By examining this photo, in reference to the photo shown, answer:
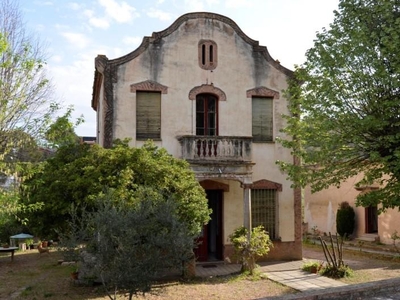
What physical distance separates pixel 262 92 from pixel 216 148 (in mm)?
3419

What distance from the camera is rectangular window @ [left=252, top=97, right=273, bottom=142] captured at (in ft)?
54.5

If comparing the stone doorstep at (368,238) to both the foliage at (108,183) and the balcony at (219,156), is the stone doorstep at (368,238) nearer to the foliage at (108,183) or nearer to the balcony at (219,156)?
the balcony at (219,156)

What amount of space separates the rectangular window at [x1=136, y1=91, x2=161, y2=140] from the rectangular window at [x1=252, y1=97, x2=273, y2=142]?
391cm

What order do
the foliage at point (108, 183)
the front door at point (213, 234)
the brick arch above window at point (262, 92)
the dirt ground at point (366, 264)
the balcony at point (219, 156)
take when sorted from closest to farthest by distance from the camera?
the foliage at point (108, 183)
the dirt ground at point (366, 264)
the balcony at point (219, 156)
the front door at point (213, 234)
the brick arch above window at point (262, 92)

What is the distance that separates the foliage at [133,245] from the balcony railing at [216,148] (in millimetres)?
6207

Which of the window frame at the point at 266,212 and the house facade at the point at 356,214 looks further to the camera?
the house facade at the point at 356,214

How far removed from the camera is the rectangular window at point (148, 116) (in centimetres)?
1540

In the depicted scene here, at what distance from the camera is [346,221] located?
22312mm

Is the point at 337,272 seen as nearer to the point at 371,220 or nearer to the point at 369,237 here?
the point at 369,237

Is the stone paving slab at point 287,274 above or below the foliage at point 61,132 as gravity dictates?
below

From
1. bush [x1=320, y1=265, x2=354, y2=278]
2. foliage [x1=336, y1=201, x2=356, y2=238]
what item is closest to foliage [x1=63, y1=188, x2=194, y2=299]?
bush [x1=320, y1=265, x2=354, y2=278]

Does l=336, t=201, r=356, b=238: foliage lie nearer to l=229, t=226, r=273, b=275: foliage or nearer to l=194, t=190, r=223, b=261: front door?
l=194, t=190, r=223, b=261: front door

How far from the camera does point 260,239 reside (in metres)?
14.1

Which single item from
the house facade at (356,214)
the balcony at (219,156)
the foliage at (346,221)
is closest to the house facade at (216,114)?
the balcony at (219,156)
